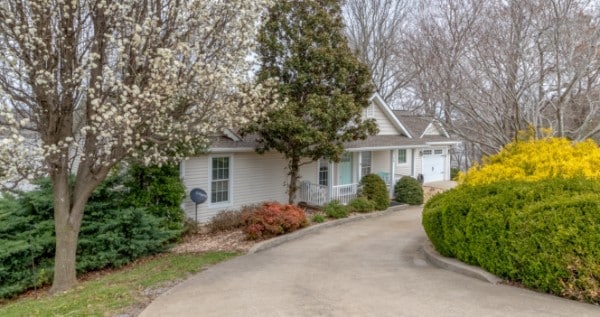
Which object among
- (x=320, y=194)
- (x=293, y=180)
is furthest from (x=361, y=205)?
(x=293, y=180)

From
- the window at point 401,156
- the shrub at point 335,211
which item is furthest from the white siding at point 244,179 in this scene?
the window at point 401,156

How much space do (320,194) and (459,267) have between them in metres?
8.92

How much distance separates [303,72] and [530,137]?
6.90 metres

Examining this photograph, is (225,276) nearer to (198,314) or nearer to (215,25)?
(198,314)

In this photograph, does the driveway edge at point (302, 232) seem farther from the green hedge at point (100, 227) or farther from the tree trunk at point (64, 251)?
the tree trunk at point (64, 251)

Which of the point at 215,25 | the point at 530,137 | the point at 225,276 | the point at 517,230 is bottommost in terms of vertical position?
the point at 225,276

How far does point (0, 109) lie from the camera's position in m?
6.12

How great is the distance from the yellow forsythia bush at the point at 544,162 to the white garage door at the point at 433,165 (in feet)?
52.7

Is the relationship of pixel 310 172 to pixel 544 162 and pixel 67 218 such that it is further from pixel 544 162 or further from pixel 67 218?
pixel 67 218

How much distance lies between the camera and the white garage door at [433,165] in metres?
24.4

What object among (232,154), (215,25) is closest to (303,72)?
(232,154)

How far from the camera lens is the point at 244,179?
47.2 feet

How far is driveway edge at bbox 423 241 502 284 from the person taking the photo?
22.0ft

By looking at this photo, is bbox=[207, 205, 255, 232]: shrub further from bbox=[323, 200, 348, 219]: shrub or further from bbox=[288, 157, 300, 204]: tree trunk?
bbox=[323, 200, 348, 219]: shrub
